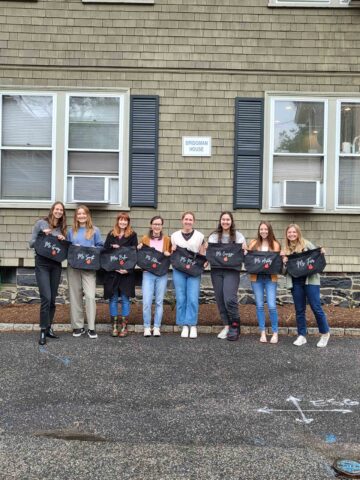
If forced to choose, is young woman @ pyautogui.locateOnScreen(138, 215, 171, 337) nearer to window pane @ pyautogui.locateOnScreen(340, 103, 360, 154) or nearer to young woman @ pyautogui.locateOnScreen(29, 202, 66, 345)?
young woman @ pyautogui.locateOnScreen(29, 202, 66, 345)

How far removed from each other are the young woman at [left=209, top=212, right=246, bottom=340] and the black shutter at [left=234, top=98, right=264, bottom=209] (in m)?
1.93

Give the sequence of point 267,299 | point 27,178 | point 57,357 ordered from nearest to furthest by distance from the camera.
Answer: point 57,357 < point 267,299 < point 27,178

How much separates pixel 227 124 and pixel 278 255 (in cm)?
310

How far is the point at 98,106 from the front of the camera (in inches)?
362

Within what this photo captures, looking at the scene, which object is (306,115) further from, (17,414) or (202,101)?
(17,414)

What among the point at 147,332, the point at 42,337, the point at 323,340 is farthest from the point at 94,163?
the point at 323,340

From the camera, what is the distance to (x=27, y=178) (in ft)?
30.1

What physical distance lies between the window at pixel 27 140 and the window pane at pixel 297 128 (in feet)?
13.7

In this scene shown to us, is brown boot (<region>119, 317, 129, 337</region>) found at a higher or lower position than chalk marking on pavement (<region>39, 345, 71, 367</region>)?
higher

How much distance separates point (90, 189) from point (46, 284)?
2.60m

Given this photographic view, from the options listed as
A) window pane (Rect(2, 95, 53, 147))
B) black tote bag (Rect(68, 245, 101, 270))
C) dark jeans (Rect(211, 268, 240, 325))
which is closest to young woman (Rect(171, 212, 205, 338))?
dark jeans (Rect(211, 268, 240, 325))

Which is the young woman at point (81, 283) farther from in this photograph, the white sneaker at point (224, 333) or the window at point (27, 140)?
the window at point (27, 140)

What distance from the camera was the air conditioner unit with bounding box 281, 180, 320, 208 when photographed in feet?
29.0

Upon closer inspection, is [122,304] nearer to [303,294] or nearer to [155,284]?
[155,284]
